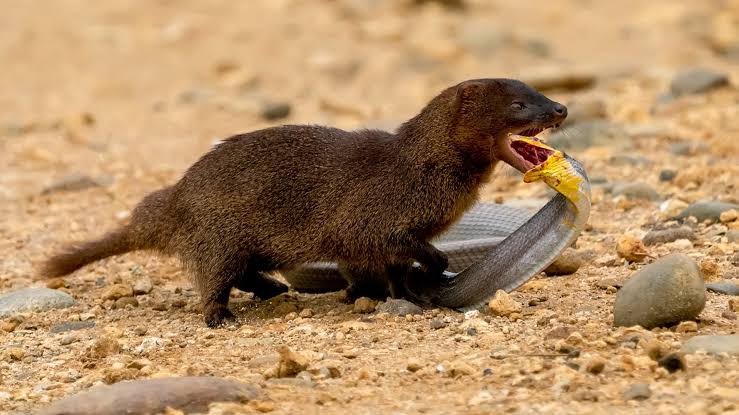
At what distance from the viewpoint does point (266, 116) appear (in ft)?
42.4

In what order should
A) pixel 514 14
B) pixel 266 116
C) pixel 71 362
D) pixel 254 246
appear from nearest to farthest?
pixel 71 362 → pixel 254 246 → pixel 266 116 → pixel 514 14

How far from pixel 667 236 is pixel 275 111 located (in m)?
6.59

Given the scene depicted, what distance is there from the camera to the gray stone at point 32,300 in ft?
22.1

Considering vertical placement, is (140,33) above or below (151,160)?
above

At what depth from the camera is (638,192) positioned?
27.4ft

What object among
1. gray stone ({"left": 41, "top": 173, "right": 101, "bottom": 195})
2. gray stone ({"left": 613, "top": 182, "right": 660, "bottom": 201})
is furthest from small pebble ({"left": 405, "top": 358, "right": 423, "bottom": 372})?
gray stone ({"left": 41, "top": 173, "right": 101, "bottom": 195})

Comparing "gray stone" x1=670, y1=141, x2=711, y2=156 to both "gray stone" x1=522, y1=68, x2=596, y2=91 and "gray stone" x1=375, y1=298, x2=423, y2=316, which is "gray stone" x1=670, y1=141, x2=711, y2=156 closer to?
"gray stone" x1=522, y1=68, x2=596, y2=91

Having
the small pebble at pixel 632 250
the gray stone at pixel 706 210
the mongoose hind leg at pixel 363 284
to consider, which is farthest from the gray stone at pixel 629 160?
the mongoose hind leg at pixel 363 284

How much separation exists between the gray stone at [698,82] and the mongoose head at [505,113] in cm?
653

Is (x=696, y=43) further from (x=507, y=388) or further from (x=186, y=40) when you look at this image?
(x=507, y=388)

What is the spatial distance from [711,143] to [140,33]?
9.02 m

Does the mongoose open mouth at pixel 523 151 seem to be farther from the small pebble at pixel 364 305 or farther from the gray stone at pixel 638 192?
the gray stone at pixel 638 192

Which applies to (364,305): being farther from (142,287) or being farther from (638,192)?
(638,192)

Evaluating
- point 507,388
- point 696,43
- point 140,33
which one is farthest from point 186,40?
point 507,388
